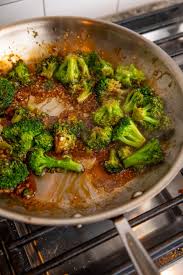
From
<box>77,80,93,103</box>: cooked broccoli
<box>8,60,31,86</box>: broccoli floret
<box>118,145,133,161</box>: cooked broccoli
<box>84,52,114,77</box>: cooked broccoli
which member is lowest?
<box>118,145,133,161</box>: cooked broccoli

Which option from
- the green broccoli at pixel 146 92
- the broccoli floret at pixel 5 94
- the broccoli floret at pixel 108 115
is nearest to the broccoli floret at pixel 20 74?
the broccoli floret at pixel 5 94

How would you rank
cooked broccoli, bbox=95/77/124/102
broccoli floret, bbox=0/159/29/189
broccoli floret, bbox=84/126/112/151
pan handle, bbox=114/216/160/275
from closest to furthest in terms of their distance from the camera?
pan handle, bbox=114/216/160/275
broccoli floret, bbox=0/159/29/189
broccoli floret, bbox=84/126/112/151
cooked broccoli, bbox=95/77/124/102

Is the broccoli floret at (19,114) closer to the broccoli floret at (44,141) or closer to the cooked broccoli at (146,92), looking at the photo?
the broccoli floret at (44,141)

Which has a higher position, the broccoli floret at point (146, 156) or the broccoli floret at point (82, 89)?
the broccoli floret at point (82, 89)

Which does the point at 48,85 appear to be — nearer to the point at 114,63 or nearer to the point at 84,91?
the point at 84,91

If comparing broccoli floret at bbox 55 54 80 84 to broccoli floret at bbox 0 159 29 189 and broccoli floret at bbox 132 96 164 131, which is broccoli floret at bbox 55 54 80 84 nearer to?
broccoli floret at bbox 132 96 164 131

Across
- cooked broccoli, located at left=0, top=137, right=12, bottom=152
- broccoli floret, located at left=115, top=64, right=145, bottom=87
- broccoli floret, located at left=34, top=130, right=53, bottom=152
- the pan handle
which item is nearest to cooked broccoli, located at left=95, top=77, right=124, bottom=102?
broccoli floret, located at left=115, top=64, right=145, bottom=87

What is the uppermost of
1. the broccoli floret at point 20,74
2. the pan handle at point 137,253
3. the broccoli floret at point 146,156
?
the broccoli floret at point 20,74
